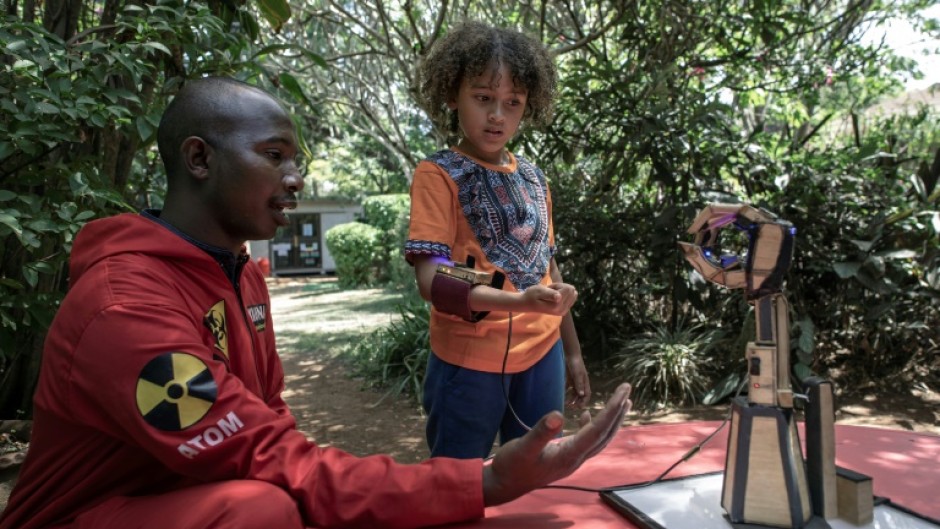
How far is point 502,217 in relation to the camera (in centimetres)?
190

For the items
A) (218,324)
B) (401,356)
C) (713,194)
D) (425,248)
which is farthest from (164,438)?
(401,356)

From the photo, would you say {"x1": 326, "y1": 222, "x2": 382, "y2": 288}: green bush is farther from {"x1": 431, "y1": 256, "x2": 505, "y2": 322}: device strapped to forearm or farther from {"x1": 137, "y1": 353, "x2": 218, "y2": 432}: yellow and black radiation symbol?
{"x1": 137, "y1": 353, "x2": 218, "y2": 432}: yellow and black radiation symbol

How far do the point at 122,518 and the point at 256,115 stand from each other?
71cm

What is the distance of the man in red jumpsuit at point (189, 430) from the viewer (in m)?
1.00

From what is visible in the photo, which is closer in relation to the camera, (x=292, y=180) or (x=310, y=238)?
(x=292, y=180)

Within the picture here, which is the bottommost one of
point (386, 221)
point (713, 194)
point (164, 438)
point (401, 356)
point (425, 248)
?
point (401, 356)

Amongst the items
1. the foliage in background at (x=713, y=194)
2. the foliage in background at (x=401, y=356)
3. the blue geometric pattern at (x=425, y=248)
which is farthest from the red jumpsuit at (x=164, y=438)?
the foliage in background at (x=401, y=356)

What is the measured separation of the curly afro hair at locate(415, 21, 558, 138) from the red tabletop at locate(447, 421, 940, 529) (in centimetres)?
97

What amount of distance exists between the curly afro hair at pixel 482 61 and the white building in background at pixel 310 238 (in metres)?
20.3

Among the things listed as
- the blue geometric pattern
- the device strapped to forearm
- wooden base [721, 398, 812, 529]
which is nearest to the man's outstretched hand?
wooden base [721, 398, 812, 529]

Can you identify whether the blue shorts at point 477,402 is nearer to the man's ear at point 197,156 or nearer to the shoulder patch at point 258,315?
the shoulder patch at point 258,315

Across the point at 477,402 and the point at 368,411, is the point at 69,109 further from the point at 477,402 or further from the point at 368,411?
the point at 368,411

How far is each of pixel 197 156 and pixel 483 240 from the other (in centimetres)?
77

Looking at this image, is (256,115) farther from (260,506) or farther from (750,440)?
(750,440)
